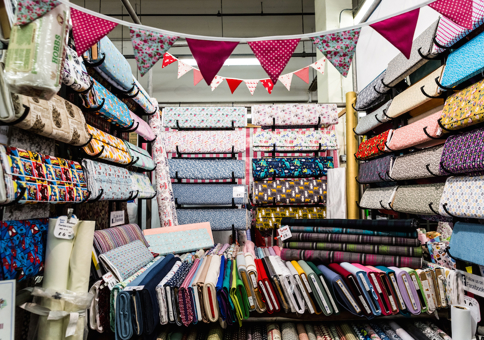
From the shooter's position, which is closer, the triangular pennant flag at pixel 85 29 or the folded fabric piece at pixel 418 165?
the triangular pennant flag at pixel 85 29

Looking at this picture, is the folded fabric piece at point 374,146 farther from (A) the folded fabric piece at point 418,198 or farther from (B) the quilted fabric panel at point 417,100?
(A) the folded fabric piece at point 418,198

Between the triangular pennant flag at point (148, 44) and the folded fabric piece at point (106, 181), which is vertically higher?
the triangular pennant flag at point (148, 44)

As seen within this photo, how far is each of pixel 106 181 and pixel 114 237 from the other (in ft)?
1.21

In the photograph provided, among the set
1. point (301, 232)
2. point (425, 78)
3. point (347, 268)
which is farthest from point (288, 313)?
point (425, 78)

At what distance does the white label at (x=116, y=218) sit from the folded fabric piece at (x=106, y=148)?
1.71ft

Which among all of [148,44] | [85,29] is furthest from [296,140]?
[85,29]

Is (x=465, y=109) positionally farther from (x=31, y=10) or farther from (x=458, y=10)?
(x=31, y=10)

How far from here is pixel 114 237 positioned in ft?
6.54

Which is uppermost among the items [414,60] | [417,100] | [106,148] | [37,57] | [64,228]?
[414,60]

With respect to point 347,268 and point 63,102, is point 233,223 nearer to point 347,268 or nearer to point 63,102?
point 347,268

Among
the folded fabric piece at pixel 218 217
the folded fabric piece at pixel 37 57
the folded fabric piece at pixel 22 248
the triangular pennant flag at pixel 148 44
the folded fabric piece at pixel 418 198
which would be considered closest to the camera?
the folded fabric piece at pixel 37 57

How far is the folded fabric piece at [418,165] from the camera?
211 centimetres

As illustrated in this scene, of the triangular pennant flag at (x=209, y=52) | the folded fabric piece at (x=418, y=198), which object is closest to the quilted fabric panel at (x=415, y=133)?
the folded fabric piece at (x=418, y=198)

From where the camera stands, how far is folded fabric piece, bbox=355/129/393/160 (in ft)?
9.19
